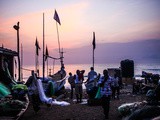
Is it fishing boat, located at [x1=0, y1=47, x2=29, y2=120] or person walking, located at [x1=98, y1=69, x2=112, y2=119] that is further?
person walking, located at [x1=98, y1=69, x2=112, y2=119]

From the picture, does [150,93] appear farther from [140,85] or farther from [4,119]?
[140,85]

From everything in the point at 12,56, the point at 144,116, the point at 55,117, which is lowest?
the point at 55,117

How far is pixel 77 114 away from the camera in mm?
15086

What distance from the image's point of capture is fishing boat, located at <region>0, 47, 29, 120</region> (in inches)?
497

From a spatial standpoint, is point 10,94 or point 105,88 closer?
point 105,88

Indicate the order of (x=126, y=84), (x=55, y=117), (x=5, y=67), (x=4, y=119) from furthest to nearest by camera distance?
(x=126, y=84), (x=5, y=67), (x=55, y=117), (x=4, y=119)

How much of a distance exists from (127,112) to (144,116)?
14.5 feet

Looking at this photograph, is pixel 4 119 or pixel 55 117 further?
pixel 55 117

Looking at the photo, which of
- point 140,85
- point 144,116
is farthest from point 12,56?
point 144,116

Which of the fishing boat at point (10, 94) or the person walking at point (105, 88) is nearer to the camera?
the fishing boat at point (10, 94)

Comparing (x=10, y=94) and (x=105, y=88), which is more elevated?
(x=105, y=88)

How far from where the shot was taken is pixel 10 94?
16438 millimetres

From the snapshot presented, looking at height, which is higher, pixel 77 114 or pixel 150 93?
pixel 150 93

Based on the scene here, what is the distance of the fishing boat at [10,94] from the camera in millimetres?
12617
